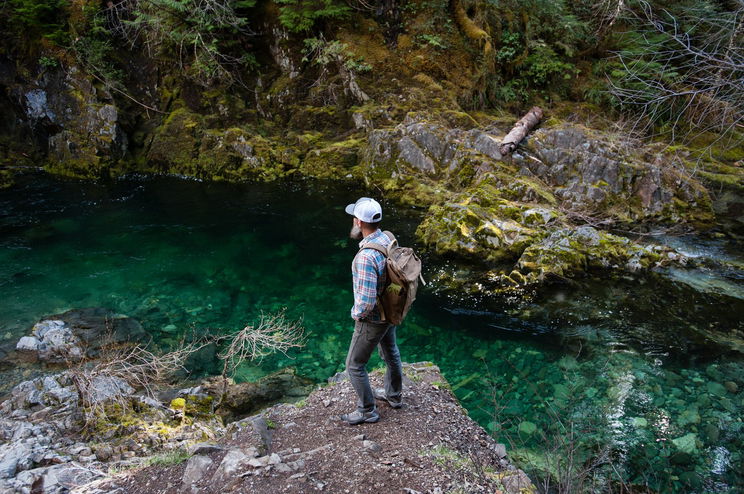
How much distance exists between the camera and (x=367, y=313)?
371 centimetres

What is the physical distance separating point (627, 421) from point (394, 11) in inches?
601

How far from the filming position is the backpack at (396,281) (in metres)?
3.72

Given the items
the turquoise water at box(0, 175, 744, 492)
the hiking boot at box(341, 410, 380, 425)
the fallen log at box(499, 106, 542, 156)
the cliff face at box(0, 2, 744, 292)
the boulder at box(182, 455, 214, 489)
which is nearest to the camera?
the boulder at box(182, 455, 214, 489)

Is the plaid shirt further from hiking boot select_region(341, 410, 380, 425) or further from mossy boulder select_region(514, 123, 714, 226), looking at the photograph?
mossy boulder select_region(514, 123, 714, 226)

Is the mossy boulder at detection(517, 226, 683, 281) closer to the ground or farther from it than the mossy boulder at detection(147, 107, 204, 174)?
closer to the ground

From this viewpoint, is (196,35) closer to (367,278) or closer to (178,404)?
(178,404)

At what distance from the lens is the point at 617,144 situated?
11.4 meters

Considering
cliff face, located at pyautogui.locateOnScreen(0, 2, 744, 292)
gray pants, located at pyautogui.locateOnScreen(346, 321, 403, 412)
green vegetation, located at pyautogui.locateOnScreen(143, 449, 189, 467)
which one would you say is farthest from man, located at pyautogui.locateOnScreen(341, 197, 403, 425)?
cliff face, located at pyautogui.locateOnScreen(0, 2, 744, 292)

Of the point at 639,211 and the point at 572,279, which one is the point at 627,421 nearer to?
the point at 572,279

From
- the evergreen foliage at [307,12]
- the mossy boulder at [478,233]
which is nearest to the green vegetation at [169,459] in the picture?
the mossy boulder at [478,233]

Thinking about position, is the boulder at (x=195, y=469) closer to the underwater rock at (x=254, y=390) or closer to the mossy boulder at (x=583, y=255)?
the underwater rock at (x=254, y=390)

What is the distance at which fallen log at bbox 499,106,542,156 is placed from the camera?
38.8 feet

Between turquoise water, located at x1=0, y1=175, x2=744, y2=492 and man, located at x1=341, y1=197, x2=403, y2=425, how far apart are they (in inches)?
46.2

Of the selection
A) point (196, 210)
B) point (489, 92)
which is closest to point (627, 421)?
point (196, 210)
